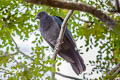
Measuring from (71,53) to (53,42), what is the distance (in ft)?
0.42

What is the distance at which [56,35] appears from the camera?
1.39m

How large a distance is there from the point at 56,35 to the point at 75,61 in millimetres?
194

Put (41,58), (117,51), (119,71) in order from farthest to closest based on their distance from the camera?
(117,51), (119,71), (41,58)

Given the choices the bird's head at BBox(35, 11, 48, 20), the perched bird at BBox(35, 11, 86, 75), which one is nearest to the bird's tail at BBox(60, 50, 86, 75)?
the perched bird at BBox(35, 11, 86, 75)

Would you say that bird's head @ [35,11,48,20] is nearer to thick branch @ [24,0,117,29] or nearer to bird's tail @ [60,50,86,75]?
bird's tail @ [60,50,86,75]

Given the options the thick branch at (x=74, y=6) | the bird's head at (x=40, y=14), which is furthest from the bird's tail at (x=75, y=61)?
the thick branch at (x=74, y=6)

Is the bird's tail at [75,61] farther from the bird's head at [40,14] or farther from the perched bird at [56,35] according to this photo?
the bird's head at [40,14]

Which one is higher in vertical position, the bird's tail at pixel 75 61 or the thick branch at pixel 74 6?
the thick branch at pixel 74 6

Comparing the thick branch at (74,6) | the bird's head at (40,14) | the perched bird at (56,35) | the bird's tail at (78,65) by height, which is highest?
the thick branch at (74,6)

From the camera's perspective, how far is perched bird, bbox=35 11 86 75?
4.47 ft

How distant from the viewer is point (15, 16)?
1.17 m

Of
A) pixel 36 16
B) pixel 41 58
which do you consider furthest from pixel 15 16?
pixel 41 58

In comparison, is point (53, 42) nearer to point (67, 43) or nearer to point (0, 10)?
point (67, 43)

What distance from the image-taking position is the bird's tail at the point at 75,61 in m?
1.30
